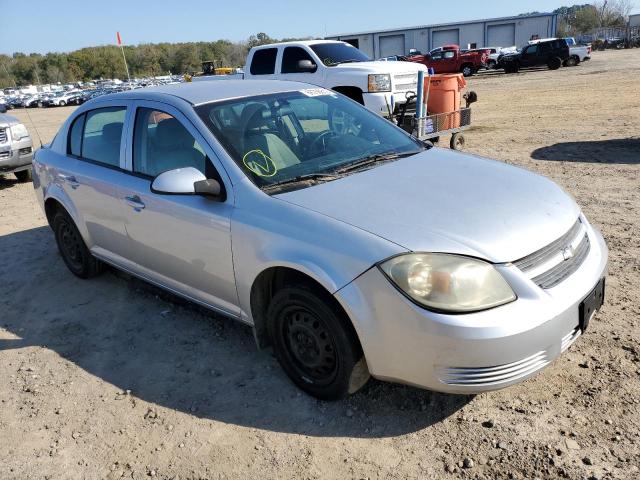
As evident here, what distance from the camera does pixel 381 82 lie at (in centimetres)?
984

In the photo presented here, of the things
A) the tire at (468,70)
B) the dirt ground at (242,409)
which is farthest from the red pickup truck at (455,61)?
the dirt ground at (242,409)

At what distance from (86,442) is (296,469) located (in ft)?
3.94

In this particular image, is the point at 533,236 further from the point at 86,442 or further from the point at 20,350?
the point at 20,350

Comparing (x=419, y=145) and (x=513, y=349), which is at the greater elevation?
(x=419, y=145)

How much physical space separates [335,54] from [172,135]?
28.0 feet

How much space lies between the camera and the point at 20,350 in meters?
3.90

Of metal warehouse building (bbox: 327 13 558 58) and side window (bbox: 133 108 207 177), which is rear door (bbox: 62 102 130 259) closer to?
side window (bbox: 133 108 207 177)

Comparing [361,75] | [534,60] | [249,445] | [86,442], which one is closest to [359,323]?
[249,445]

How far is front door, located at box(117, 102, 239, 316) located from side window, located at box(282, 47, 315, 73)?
26.6ft

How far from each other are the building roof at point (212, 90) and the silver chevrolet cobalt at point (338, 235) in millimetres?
25

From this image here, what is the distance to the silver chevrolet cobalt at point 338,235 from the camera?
2398 millimetres

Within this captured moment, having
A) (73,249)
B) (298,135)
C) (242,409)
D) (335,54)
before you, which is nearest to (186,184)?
(298,135)

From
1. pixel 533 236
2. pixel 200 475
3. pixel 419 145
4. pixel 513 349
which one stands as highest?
pixel 419 145

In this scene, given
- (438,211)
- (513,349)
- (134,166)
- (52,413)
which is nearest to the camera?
(513,349)
